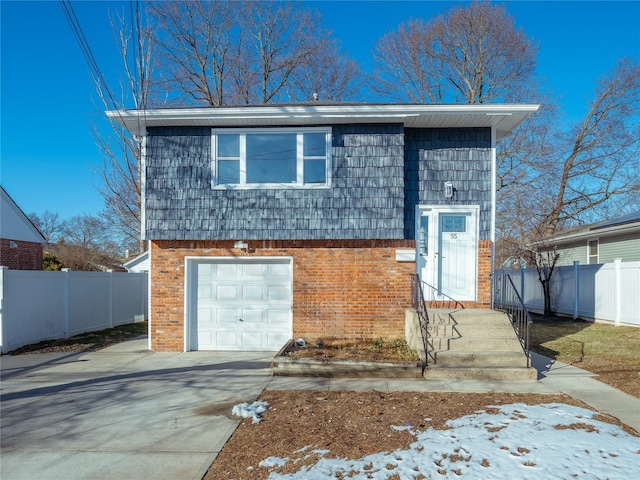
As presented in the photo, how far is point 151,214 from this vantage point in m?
9.55

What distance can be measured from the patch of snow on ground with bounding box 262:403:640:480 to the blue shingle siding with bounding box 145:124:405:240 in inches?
198

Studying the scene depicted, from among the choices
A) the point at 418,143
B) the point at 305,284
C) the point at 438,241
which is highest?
the point at 418,143

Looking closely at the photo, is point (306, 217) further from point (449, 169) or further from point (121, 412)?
point (121, 412)

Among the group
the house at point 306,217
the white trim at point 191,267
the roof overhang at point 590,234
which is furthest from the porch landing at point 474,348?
the roof overhang at point 590,234

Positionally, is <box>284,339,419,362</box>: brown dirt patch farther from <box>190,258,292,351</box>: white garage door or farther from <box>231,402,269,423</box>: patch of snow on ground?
<box>231,402,269,423</box>: patch of snow on ground

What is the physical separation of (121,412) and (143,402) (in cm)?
42

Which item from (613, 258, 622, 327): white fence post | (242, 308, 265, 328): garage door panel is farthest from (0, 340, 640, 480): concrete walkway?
(613, 258, 622, 327): white fence post

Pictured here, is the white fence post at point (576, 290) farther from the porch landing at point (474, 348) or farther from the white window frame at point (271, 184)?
the white window frame at point (271, 184)

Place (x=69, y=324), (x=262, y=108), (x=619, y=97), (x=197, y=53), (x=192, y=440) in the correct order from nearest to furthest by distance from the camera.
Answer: (x=192, y=440) → (x=262, y=108) → (x=69, y=324) → (x=197, y=53) → (x=619, y=97)

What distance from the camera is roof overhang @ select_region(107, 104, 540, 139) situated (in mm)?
9117

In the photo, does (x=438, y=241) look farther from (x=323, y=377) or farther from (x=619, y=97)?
(x=619, y=97)

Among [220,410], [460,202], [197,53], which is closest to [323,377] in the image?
[220,410]

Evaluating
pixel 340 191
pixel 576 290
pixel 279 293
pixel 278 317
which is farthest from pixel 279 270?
pixel 576 290

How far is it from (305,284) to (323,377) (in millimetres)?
2601
